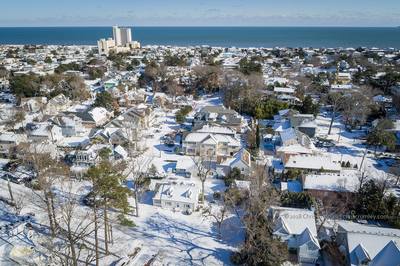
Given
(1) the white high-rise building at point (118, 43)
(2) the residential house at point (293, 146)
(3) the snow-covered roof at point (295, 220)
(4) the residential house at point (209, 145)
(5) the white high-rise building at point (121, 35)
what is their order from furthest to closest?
(5) the white high-rise building at point (121, 35) < (1) the white high-rise building at point (118, 43) < (4) the residential house at point (209, 145) < (2) the residential house at point (293, 146) < (3) the snow-covered roof at point (295, 220)

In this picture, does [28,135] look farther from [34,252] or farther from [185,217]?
[185,217]

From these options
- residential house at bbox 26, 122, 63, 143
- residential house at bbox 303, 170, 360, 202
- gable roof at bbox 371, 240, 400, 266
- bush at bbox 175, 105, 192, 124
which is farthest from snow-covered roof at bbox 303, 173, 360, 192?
residential house at bbox 26, 122, 63, 143

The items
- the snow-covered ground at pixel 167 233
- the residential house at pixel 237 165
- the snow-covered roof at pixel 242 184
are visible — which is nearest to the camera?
the snow-covered ground at pixel 167 233

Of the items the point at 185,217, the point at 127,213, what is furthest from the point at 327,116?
the point at 127,213

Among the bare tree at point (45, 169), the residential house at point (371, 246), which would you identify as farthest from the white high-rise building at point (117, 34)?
the residential house at point (371, 246)

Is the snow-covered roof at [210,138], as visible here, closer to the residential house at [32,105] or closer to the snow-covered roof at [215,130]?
the snow-covered roof at [215,130]

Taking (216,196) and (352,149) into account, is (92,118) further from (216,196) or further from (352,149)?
(352,149)
